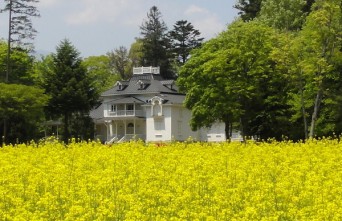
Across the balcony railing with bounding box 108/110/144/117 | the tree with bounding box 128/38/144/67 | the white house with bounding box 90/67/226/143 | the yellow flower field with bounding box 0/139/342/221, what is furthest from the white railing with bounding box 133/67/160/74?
the yellow flower field with bounding box 0/139/342/221

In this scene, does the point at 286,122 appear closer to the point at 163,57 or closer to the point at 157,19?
the point at 163,57

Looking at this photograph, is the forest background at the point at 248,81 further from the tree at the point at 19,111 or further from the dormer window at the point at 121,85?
the dormer window at the point at 121,85

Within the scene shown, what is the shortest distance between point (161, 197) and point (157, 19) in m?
80.3

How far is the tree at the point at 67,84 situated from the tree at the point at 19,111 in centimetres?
673

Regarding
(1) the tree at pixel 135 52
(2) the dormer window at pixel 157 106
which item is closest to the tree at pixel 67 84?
(2) the dormer window at pixel 157 106

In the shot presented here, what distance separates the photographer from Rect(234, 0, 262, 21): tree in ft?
208

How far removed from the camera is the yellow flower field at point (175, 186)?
894 centimetres

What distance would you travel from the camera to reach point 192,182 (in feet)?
37.4

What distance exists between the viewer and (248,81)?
4325cm

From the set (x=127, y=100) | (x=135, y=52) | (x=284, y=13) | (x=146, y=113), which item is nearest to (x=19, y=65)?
(x=127, y=100)

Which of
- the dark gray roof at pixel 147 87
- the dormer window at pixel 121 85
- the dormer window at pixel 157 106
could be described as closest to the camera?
the dormer window at pixel 157 106

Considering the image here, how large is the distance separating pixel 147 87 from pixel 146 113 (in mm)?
3671

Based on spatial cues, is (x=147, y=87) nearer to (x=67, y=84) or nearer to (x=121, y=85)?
(x=121, y=85)

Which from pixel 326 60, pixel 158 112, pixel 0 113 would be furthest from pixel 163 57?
pixel 326 60
